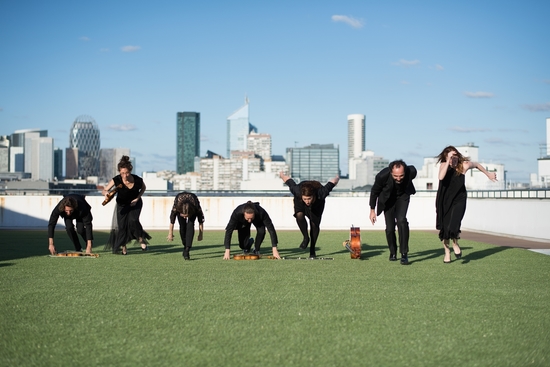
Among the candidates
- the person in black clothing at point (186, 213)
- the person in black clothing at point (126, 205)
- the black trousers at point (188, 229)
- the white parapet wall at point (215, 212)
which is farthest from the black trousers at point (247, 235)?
the white parapet wall at point (215, 212)

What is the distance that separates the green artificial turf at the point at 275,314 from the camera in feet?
15.5

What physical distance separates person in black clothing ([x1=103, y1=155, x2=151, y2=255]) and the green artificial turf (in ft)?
7.11

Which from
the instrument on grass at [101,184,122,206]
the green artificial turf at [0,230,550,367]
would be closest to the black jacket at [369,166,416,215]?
the green artificial turf at [0,230,550,367]

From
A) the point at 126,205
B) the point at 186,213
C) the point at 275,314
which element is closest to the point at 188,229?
the point at 186,213

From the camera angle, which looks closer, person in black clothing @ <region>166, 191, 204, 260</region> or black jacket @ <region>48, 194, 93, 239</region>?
person in black clothing @ <region>166, 191, 204, 260</region>

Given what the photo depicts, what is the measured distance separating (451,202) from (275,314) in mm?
5678

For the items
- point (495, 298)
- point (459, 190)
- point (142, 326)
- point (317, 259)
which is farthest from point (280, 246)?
point (142, 326)

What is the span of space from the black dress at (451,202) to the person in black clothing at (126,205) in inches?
222

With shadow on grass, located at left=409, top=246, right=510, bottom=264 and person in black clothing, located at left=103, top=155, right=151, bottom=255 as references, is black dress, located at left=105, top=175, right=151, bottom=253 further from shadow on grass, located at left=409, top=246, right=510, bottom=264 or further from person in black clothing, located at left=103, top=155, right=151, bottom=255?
shadow on grass, located at left=409, top=246, right=510, bottom=264

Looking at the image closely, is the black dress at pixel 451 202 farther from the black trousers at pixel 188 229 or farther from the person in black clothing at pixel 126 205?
the person in black clothing at pixel 126 205

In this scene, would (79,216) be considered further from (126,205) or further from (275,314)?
(275,314)

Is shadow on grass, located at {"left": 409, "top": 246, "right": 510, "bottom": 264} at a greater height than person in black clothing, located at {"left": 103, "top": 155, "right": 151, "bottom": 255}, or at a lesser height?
lesser

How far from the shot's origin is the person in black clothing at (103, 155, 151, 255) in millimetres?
12602

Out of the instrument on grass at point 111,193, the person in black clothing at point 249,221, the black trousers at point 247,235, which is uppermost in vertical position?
the instrument on grass at point 111,193
